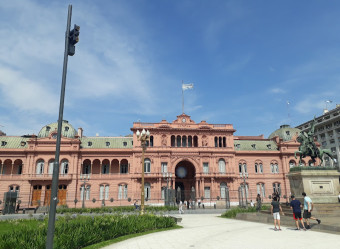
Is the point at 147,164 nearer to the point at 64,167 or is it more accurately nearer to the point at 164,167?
the point at 164,167

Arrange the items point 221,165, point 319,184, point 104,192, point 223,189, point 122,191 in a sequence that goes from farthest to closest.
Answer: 1. point 221,165
2. point 223,189
3. point 122,191
4. point 104,192
5. point 319,184

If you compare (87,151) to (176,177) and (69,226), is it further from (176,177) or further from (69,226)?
(69,226)

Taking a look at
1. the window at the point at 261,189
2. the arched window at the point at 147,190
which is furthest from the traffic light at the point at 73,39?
the window at the point at 261,189

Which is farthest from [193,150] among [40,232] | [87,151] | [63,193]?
[40,232]

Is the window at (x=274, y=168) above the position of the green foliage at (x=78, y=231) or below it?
above

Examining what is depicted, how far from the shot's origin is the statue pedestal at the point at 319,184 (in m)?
18.2

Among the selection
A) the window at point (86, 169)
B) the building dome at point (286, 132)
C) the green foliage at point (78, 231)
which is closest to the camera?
the green foliage at point (78, 231)

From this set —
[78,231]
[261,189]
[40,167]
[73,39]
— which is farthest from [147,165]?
[73,39]

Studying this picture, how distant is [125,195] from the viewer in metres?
46.5

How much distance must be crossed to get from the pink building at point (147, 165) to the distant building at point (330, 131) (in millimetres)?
26017

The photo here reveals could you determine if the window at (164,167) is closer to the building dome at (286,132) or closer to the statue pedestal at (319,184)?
the building dome at (286,132)

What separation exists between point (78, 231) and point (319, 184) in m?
16.9

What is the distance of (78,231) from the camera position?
34.4ft

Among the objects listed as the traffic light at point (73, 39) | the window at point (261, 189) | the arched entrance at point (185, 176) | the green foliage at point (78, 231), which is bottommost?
the green foliage at point (78, 231)
